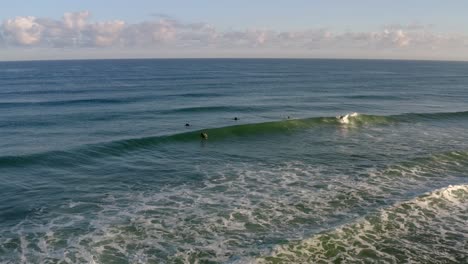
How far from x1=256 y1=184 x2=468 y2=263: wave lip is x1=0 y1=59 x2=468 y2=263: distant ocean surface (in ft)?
0.22

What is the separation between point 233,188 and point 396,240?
32.9 ft

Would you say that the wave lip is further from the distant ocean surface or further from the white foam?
the white foam

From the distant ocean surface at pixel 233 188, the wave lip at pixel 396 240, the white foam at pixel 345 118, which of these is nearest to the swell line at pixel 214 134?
the white foam at pixel 345 118

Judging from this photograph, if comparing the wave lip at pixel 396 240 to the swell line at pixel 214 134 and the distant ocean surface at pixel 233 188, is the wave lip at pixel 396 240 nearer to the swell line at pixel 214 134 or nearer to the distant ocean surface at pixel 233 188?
the distant ocean surface at pixel 233 188

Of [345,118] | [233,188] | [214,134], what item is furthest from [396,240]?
[345,118]

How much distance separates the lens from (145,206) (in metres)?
22.2

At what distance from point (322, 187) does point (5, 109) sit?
47.3 m

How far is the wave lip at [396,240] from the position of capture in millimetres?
16609

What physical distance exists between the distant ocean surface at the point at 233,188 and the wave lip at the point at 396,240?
69 mm

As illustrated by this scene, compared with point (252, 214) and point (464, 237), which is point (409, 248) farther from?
point (252, 214)

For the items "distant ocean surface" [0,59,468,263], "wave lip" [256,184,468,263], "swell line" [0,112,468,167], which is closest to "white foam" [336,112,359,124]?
"swell line" [0,112,468,167]

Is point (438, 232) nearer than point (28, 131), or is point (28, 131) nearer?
point (438, 232)

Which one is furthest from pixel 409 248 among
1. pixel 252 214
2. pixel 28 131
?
pixel 28 131

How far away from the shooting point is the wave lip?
16609mm
